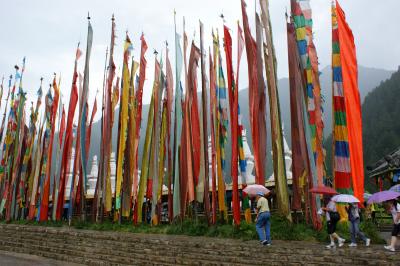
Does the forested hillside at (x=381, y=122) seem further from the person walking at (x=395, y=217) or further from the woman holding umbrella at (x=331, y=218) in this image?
the person walking at (x=395, y=217)

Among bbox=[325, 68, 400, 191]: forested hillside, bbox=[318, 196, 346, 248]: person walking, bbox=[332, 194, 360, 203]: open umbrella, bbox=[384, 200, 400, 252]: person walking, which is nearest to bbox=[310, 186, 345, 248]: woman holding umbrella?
bbox=[318, 196, 346, 248]: person walking

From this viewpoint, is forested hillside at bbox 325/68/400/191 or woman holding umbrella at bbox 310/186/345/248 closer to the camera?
woman holding umbrella at bbox 310/186/345/248

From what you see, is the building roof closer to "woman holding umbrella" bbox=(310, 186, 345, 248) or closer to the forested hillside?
"woman holding umbrella" bbox=(310, 186, 345, 248)

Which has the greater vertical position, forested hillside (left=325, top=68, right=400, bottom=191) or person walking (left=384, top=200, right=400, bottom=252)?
forested hillside (left=325, top=68, right=400, bottom=191)

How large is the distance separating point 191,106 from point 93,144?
3960 inches

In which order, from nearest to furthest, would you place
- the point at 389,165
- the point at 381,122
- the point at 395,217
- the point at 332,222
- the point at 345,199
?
the point at 395,217
the point at 345,199
the point at 332,222
the point at 389,165
the point at 381,122

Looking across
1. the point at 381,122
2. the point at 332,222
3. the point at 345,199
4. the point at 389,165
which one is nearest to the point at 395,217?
the point at 345,199

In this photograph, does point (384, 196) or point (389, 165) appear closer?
point (384, 196)

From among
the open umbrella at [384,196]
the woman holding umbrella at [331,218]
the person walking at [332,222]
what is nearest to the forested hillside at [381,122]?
the woman holding umbrella at [331,218]

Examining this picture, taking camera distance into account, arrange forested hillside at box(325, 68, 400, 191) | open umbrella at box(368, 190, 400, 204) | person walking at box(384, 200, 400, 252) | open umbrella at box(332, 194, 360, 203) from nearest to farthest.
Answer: person walking at box(384, 200, 400, 252)
open umbrella at box(368, 190, 400, 204)
open umbrella at box(332, 194, 360, 203)
forested hillside at box(325, 68, 400, 191)

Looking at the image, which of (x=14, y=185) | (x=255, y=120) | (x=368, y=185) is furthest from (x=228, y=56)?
(x=368, y=185)

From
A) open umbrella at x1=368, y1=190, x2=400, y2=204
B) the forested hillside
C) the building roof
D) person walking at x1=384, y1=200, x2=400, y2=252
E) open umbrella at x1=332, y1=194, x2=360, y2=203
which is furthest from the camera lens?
the forested hillside

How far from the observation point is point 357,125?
9.03 m

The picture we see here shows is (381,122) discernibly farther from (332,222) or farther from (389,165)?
(332,222)
